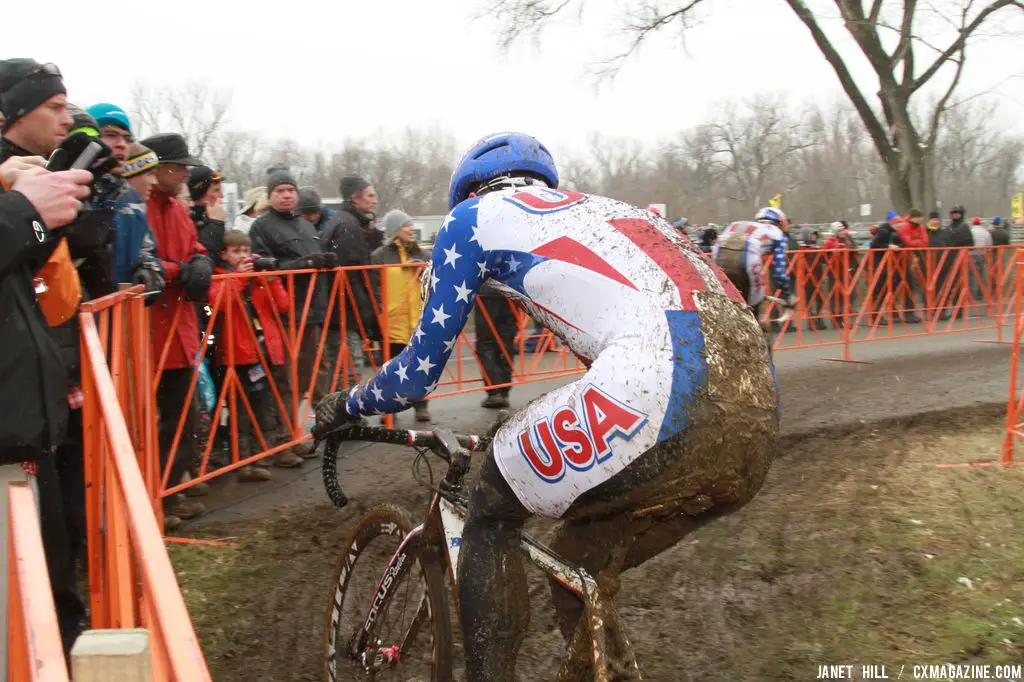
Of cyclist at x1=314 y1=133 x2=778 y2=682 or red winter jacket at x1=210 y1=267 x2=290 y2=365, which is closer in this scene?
cyclist at x1=314 y1=133 x2=778 y2=682

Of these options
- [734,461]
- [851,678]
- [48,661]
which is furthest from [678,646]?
[48,661]

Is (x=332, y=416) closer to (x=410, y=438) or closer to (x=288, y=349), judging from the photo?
(x=410, y=438)

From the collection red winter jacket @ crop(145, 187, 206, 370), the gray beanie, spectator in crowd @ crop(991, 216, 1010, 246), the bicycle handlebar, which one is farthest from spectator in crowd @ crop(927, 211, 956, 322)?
the bicycle handlebar

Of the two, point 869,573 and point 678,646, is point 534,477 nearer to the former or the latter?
point 678,646

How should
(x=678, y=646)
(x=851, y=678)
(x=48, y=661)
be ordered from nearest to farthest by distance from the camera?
(x=48, y=661) < (x=851, y=678) < (x=678, y=646)

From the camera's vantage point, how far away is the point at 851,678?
3.67 metres

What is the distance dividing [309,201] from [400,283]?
48.8 inches

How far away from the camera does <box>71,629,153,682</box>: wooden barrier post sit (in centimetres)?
124

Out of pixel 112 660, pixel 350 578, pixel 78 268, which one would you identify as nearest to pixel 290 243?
pixel 78 268

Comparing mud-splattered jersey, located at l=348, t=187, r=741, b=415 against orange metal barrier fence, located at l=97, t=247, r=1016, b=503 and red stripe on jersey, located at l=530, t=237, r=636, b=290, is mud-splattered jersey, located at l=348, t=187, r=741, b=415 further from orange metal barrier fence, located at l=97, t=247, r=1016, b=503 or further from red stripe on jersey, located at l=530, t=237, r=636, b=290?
orange metal barrier fence, located at l=97, t=247, r=1016, b=503

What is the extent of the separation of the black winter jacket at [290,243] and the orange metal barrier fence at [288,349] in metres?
0.02

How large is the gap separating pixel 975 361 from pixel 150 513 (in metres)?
12.2

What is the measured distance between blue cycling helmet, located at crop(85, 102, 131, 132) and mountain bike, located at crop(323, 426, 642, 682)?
305cm

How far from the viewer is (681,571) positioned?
15.5 ft
